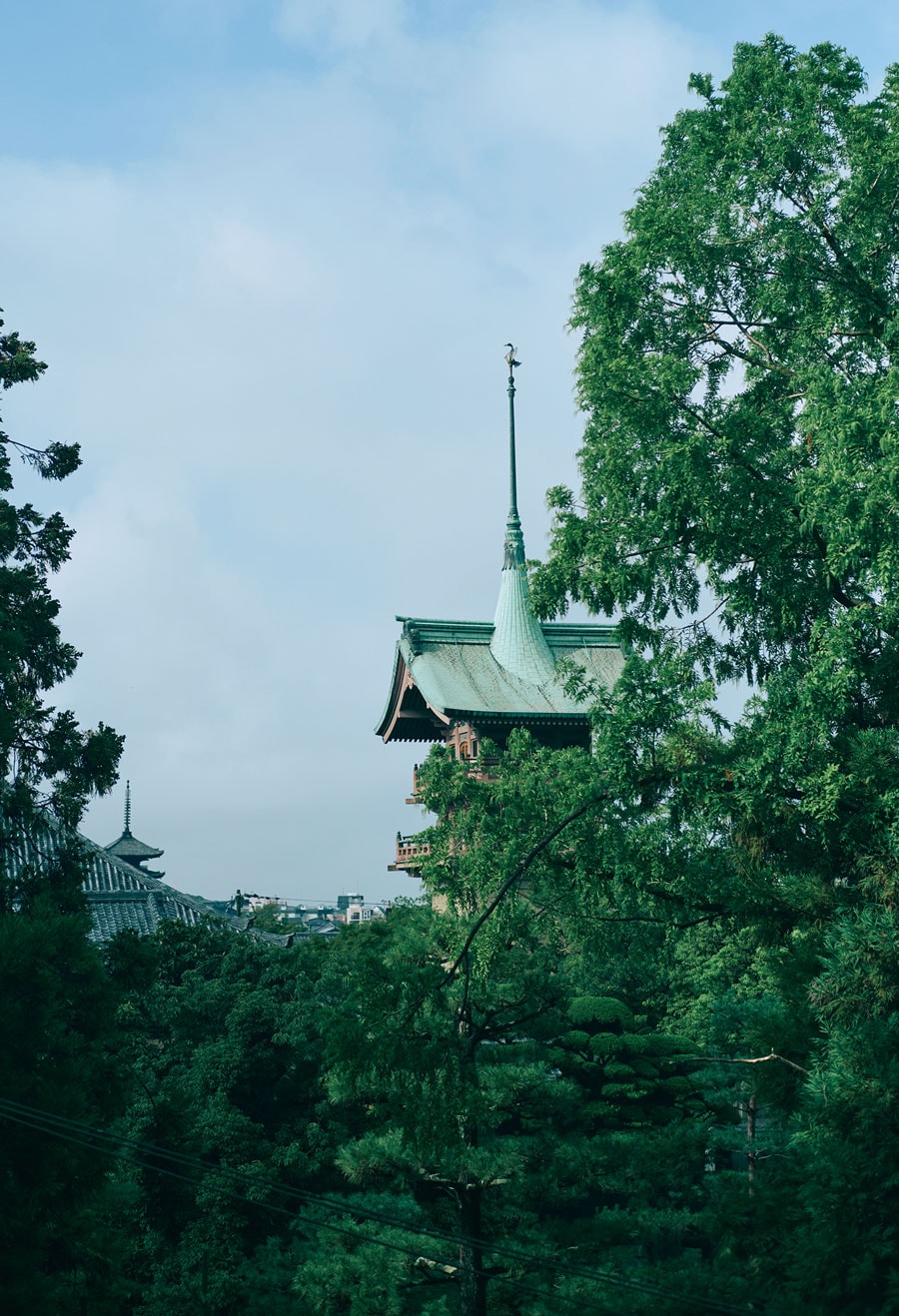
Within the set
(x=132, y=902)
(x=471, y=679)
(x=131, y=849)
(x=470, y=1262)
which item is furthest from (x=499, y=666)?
(x=131, y=849)

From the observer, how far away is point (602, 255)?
13.1 metres

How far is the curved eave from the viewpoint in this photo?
3125 cm

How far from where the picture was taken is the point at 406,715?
31.8 metres

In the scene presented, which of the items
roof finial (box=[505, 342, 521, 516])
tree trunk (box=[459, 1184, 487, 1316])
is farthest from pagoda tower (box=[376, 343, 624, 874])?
tree trunk (box=[459, 1184, 487, 1316])

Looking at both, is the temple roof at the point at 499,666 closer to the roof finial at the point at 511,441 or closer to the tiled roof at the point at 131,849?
the roof finial at the point at 511,441

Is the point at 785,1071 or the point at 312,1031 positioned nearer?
the point at 785,1071

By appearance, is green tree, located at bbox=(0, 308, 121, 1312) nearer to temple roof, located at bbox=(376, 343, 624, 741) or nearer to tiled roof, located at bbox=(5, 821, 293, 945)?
tiled roof, located at bbox=(5, 821, 293, 945)

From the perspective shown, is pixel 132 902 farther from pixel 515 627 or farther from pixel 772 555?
pixel 772 555

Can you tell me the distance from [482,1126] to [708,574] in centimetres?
644

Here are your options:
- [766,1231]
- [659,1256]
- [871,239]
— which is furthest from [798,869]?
[659,1256]

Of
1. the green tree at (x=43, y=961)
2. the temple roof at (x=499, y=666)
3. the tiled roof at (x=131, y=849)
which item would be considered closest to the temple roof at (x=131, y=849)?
the tiled roof at (x=131, y=849)

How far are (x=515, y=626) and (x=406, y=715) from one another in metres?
3.36

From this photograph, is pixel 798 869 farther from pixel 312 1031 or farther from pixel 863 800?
pixel 312 1031

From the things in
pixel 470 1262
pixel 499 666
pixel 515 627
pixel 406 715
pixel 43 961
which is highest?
pixel 515 627
